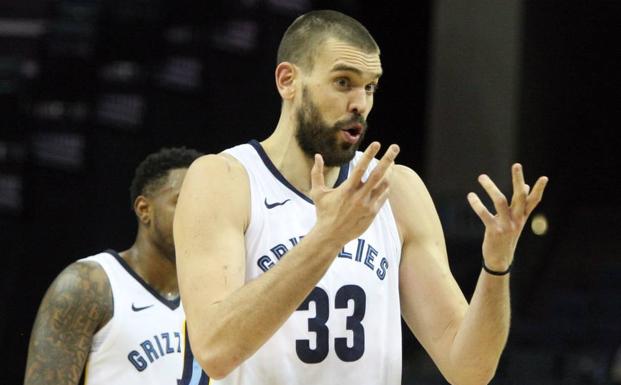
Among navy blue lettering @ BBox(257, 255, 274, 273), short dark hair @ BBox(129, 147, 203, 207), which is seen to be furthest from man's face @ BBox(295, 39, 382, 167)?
short dark hair @ BBox(129, 147, 203, 207)

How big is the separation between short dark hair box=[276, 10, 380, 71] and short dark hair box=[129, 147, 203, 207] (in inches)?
72.2

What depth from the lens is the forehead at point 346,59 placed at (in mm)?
3416

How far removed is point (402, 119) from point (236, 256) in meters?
5.14

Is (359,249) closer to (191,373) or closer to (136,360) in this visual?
(191,373)

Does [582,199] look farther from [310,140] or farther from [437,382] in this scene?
[310,140]

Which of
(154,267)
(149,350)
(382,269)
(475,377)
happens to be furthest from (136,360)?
(475,377)

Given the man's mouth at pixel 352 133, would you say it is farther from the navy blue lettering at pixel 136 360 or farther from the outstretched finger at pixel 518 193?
the navy blue lettering at pixel 136 360

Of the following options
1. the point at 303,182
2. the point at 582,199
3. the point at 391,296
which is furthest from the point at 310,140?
the point at 582,199

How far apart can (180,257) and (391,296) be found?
2.02 feet

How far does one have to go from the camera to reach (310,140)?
3.51 metres

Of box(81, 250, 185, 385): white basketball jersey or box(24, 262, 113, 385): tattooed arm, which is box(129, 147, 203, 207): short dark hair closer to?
box(81, 250, 185, 385): white basketball jersey

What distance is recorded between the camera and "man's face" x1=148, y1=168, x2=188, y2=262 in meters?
5.25

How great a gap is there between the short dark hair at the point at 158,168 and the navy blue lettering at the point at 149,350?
772 millimetres

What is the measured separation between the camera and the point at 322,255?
296 centimetres
